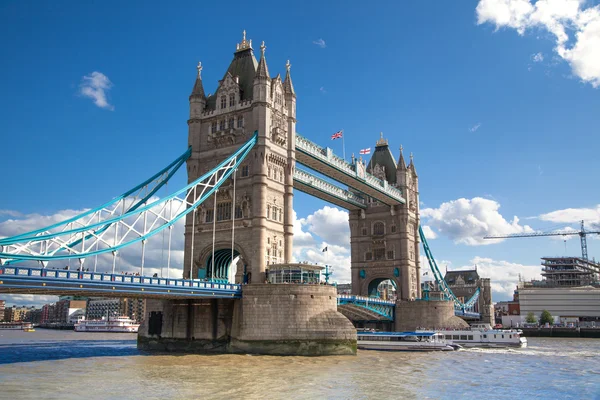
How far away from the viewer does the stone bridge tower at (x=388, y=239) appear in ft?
302

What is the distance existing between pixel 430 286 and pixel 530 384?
91417 millimetres

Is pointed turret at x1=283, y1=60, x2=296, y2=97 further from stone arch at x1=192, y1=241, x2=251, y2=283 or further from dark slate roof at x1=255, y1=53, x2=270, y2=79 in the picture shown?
stone arch at x1=192, y1=241, x2=251, y2=283

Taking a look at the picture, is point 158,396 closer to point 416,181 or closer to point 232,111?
point 232,111

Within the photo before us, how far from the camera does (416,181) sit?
100375 mm

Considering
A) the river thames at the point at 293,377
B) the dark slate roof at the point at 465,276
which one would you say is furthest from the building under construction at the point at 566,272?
the river thames at the point at 293,377

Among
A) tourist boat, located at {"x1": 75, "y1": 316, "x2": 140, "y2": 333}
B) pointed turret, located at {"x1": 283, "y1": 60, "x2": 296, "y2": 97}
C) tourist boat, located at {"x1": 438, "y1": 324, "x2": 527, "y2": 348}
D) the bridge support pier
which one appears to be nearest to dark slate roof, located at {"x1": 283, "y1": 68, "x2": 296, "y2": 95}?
pointed turret, located at {"x1": 283, "y1": 60, "x2": 296, "y2": 97}

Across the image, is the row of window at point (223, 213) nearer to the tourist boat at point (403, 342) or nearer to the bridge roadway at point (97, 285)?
the bridge roadway at point (97, 285)

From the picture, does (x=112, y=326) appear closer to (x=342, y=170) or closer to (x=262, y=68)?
(x=342, y=170)

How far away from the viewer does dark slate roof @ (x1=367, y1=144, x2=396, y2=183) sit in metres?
96.2

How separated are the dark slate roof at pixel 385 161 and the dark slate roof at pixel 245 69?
37.4 metres

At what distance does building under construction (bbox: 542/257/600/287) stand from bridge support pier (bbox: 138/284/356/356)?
111 meters

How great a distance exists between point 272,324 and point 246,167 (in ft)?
56.9

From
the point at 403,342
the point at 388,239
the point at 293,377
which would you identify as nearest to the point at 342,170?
the point at 388,239

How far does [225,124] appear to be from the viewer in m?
61.2
